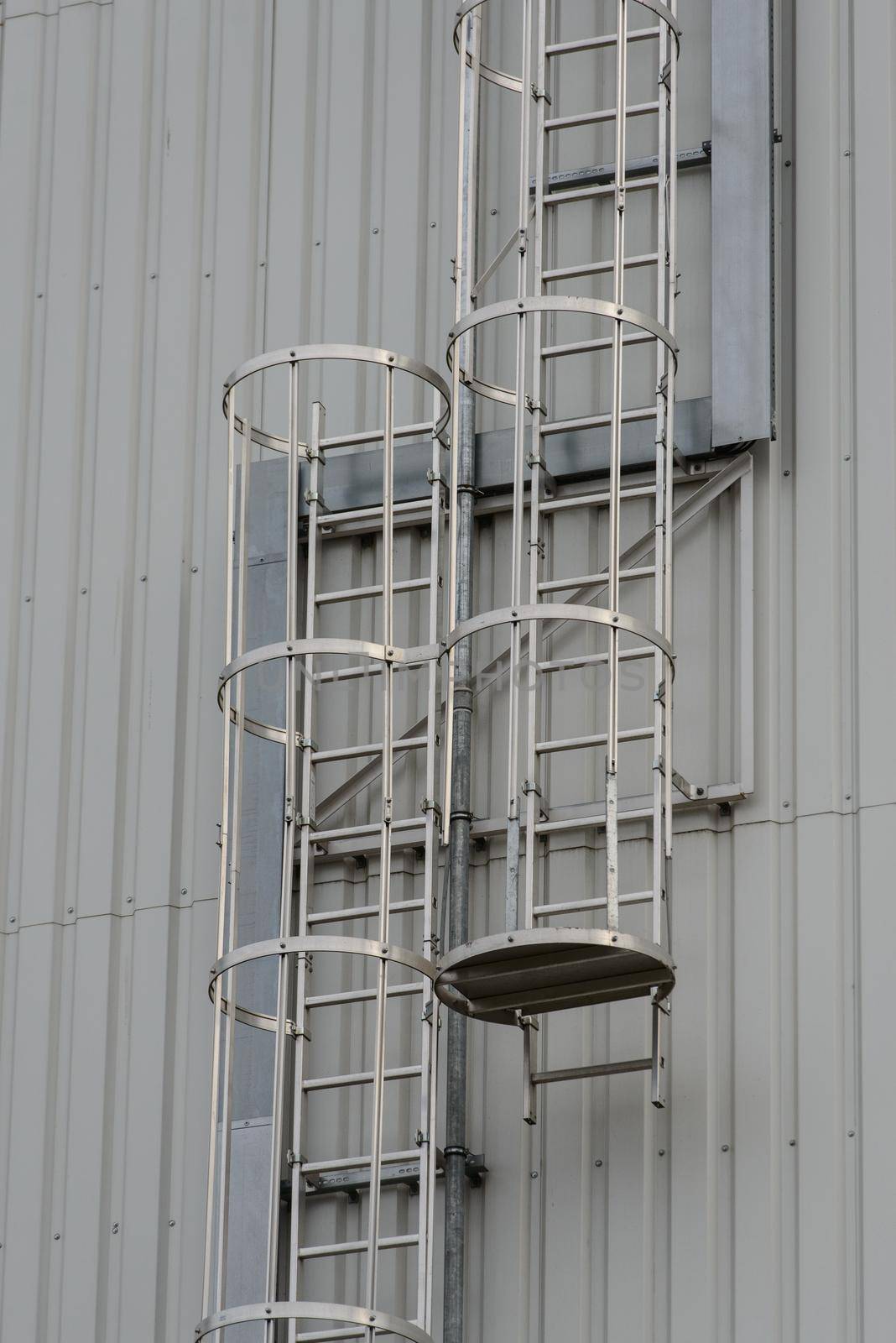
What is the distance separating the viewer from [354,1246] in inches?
404

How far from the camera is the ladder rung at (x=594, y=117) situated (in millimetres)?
11344

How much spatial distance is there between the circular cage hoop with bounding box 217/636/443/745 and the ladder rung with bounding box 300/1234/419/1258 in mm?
2054

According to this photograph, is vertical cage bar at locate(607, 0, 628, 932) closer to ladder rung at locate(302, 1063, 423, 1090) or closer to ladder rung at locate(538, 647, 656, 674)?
ladder rung at locate(538, 647, 656, 674)

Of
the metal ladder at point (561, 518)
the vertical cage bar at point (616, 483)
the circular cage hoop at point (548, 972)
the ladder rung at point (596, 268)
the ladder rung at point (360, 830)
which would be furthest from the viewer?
the ladder rung at point (596, 268)

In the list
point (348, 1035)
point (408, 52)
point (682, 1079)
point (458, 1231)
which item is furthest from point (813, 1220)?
point (408, 52)

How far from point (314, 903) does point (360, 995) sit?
805 mm

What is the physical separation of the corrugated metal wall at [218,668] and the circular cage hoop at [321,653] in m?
1.08

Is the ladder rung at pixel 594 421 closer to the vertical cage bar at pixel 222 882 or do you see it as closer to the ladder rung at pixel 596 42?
the vertical cage bar at pixel 222 882

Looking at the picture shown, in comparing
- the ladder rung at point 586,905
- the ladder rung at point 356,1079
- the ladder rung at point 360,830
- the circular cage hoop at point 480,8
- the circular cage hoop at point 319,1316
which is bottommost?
the circular cage hoop at point 319,1316

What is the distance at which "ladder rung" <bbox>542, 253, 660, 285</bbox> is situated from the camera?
1108cm

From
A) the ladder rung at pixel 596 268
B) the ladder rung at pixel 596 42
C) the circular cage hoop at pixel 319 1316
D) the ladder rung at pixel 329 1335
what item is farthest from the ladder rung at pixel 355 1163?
the ladder rung at pixel 596 42

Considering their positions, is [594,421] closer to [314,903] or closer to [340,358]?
[340,358]

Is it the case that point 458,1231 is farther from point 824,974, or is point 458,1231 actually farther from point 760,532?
point 760,532

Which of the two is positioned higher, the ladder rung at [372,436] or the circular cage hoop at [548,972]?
the ladder rung at [372,436]
